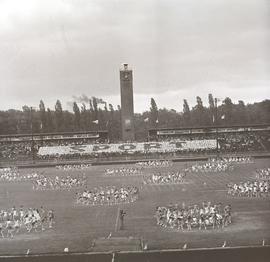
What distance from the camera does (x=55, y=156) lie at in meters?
75.8

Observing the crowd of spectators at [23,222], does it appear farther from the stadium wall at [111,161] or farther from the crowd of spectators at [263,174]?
the stadium wall at [111,161]

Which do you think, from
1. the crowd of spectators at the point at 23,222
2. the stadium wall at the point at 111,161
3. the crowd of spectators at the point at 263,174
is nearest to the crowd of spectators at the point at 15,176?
the stadium wall at the point at 111,161

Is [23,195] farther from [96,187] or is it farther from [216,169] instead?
[216,169]

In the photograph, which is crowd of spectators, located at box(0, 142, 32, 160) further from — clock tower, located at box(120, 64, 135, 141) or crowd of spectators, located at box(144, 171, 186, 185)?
crowd of spectators, located at box(144, 171, 186, 185)

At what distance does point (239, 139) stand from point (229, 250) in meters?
67.1

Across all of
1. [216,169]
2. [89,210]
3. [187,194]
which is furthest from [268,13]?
[216,169]

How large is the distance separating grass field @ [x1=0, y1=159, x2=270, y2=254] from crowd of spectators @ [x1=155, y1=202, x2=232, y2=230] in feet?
2.06

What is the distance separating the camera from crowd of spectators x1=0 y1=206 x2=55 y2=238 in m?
29.5

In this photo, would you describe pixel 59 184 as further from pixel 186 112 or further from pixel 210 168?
pixel 186 112

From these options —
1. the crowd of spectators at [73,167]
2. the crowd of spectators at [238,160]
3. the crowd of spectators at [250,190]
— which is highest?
the crowd of spectators at [238,160]

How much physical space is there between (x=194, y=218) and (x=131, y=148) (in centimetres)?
4800

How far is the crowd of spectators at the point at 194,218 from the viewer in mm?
28906

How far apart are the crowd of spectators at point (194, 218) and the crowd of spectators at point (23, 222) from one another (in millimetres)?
7017

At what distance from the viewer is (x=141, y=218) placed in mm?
31609
